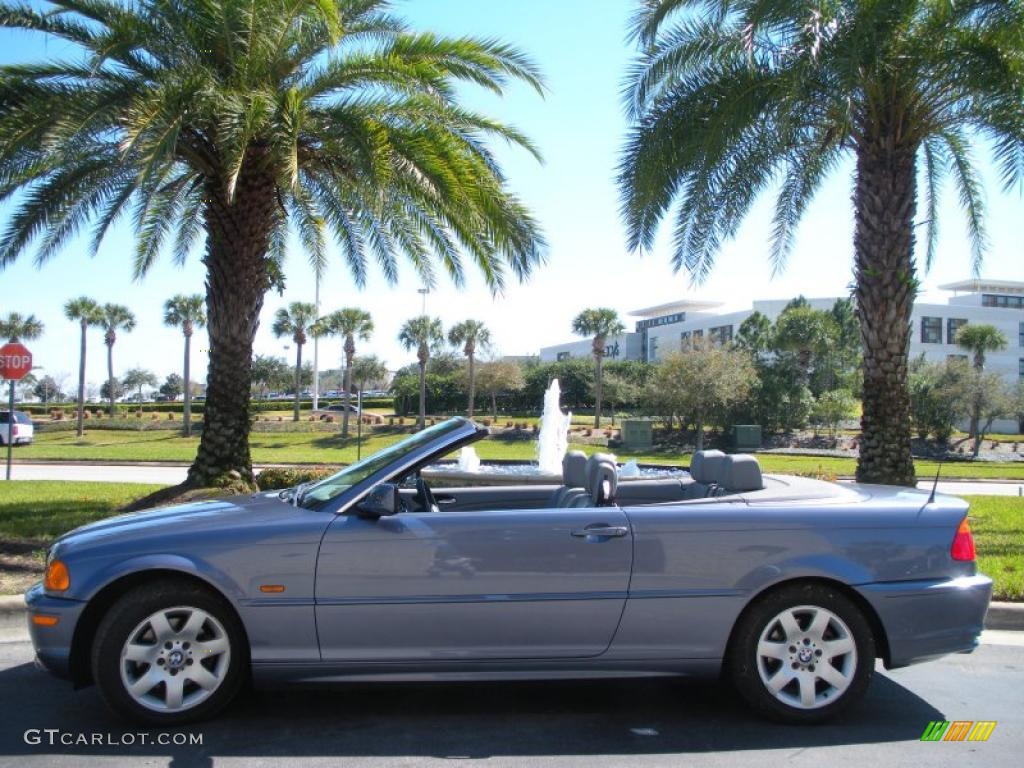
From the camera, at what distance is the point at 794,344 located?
46.9m

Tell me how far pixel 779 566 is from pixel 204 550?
2.79m

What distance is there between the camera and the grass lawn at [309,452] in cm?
2727

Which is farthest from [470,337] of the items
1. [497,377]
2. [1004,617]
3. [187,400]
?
[1004,617]

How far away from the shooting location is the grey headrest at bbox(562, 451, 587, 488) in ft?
17.3

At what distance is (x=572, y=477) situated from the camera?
214 inches

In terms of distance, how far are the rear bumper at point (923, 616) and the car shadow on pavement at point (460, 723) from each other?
40 cm

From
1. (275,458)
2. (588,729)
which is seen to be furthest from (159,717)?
(275,458)

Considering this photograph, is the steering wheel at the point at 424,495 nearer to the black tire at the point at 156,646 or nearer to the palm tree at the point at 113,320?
the black tire at the point at 156,646

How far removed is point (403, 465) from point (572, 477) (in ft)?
4.60

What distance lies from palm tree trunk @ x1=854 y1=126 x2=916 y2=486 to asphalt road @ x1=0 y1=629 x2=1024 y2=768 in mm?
6505

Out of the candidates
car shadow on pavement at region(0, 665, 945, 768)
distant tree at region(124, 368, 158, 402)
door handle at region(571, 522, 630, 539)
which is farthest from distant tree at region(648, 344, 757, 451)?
distant tree at region(124, 368, 158, 402)

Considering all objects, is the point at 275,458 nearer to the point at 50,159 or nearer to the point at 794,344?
the point at 50,159

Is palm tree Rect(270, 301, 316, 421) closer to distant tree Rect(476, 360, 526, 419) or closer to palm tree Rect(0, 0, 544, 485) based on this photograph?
distant tree Rect(476, 360, 526, 419)

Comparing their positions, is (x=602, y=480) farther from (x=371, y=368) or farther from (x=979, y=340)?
(x=371, y=368)
